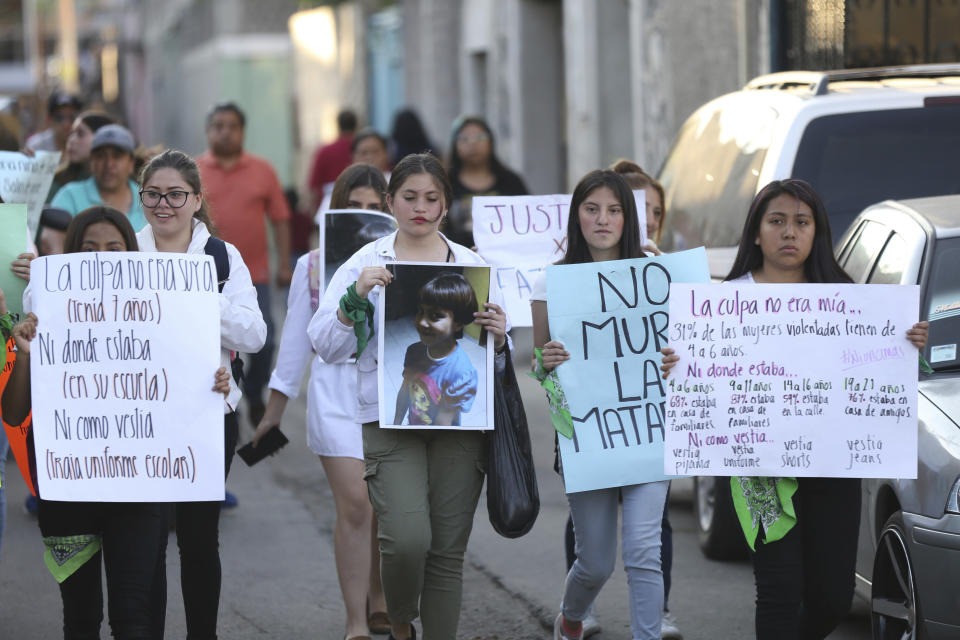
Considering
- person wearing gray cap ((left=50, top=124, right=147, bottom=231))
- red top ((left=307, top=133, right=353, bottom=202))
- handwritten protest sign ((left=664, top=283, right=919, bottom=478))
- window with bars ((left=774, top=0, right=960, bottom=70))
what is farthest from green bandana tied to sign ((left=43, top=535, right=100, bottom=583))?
red top ((left=307, top=133, right=353, bottom=202))

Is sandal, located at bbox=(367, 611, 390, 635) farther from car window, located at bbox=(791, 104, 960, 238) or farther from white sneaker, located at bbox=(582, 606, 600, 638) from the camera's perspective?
car window, located at bbox=(791, 104, 960, 238)

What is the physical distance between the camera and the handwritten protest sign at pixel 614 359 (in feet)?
17.5

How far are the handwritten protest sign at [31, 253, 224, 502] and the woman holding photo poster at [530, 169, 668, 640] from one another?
114 centimetres

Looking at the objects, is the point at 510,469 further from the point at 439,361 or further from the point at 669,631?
the point at 669,631

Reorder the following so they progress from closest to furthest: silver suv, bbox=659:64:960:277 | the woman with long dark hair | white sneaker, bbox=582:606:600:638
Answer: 1. white sneaker, bbox=582:606:600:638
2. silver suv, bbox=659:64:960:277
3. the woman with long dark hair

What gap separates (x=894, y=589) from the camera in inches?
208

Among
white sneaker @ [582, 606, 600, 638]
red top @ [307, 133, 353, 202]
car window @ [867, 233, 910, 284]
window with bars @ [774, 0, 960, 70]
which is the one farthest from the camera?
red top @ [307, 133, 353, 202]

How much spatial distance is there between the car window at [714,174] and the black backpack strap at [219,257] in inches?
111

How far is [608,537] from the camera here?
5.53 meters

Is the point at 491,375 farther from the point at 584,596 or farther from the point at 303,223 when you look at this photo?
the point at 303,223

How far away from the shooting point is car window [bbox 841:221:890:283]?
6.14 meters

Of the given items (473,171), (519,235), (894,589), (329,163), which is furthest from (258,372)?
(894,589)

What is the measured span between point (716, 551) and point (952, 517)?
105 inches

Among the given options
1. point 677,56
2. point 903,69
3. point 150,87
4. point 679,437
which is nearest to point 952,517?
point 679,437
